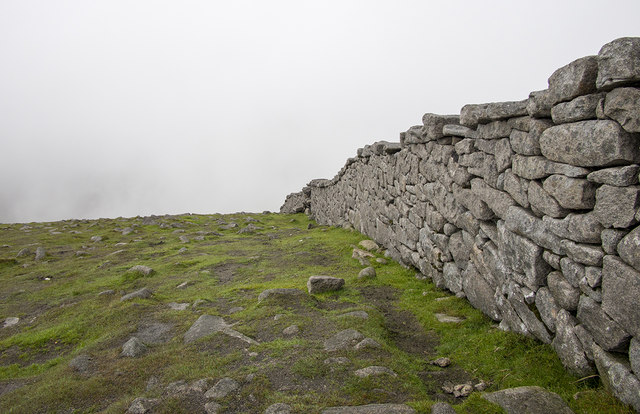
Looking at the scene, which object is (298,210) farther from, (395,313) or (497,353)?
(497,353)

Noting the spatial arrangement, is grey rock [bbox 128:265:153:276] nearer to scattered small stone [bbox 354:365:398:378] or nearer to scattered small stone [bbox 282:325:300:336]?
scattered small stone [bbox 282:325:300:336]

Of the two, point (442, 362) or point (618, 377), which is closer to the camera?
point (618, 377)

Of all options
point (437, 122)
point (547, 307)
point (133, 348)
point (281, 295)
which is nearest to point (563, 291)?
point (547, 307)

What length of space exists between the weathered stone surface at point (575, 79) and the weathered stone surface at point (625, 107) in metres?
0.36

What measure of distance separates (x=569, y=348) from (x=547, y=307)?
676 mm

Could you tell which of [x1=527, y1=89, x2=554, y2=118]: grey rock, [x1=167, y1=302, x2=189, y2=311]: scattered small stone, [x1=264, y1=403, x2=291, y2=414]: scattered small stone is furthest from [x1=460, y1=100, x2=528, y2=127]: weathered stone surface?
[x1=167, y1=302, x2=189, y2=311]: scattered small stone

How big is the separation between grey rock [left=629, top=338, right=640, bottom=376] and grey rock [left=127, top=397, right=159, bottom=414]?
17.8 ft

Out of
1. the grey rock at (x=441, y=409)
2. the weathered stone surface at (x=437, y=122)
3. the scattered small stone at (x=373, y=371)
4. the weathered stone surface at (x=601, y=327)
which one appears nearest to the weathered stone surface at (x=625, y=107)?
the weathered stone surface at (x=601, y=327)

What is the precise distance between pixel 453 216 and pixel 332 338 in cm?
416

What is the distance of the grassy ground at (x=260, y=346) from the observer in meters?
4.88

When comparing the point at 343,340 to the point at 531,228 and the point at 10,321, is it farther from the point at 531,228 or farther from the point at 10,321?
the point at 10,321

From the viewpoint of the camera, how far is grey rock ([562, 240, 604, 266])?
4461 millimetres

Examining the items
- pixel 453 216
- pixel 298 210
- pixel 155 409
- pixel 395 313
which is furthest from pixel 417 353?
pixel 298 210

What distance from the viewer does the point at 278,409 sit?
14.6 ft
